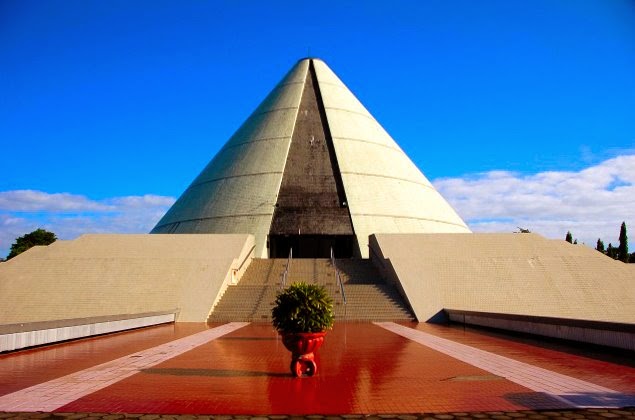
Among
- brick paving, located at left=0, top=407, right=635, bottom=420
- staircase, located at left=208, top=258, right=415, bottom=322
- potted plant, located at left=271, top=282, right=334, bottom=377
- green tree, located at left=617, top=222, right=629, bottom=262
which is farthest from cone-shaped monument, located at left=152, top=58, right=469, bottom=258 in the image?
green tree, located at left=617, top=222, right=629, bottom=262

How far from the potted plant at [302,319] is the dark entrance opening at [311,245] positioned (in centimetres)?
1936

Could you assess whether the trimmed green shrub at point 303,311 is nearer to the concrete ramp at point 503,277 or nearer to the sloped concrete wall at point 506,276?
the concrete ramp at point 503,277

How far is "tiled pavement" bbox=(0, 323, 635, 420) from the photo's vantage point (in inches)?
231

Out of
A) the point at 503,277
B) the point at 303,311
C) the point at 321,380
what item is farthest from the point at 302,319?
the point at 503,277

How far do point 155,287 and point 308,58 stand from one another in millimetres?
21497

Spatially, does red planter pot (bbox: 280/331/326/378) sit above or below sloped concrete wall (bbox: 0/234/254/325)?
below

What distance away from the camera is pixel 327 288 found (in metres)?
19.9

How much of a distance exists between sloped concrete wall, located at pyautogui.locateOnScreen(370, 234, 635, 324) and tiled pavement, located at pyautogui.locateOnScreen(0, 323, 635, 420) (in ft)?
21.2

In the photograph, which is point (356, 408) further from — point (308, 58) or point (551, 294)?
point (308, 58)

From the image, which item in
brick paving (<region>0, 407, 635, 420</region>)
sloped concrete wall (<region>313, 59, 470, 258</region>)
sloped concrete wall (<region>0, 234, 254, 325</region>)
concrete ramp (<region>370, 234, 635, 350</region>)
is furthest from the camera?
sloped concrete wall (<region>313, 59, 470, 258</region>)

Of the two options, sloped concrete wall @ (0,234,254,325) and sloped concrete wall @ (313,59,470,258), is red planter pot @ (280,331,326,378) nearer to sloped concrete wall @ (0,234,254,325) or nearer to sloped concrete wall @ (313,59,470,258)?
sloped concrete wall @ (0,234,254,325)

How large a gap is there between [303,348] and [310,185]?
21285 mm

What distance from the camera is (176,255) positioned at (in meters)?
21.3

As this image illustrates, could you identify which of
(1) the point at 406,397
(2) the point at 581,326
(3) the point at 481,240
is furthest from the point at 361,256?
(1) the point at 406,397
